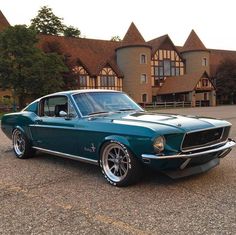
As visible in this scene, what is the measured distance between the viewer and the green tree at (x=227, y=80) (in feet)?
196

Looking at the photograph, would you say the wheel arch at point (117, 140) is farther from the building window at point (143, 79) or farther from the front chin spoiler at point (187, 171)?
the building window at point (143, 79)

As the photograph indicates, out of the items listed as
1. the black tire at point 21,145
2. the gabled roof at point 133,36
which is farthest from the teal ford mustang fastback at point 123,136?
the gabled roof at point 133,36

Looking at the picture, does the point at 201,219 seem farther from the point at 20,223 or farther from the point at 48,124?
the point at 48,124

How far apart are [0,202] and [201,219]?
263 cm

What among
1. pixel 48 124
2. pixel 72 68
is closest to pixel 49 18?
pixel 72 68

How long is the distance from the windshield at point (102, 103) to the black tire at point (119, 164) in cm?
99

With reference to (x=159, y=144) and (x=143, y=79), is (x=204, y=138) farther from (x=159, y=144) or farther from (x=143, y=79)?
(x=143, y=79)

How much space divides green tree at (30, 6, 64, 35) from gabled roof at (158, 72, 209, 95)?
937 inches

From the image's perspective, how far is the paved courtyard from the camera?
12.6 feet

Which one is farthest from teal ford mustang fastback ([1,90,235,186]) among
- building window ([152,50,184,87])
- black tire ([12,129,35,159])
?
building window ([152,50,184,87])

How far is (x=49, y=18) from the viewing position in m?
68.0

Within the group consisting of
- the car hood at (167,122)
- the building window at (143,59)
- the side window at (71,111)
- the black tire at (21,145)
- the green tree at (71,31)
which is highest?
the green tree at (71,31)

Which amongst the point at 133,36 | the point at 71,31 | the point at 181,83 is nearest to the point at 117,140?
the point at 181,83

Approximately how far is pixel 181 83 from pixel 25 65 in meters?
25.9
